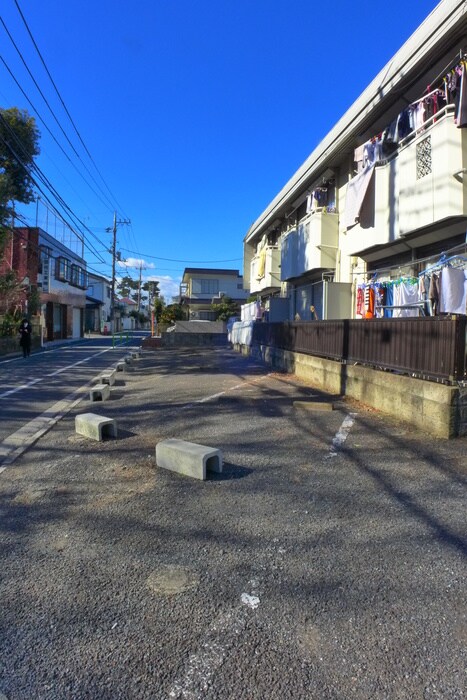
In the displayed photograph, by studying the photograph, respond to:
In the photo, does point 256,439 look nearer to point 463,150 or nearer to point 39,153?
point 463,150

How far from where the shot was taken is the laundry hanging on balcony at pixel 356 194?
11734mm

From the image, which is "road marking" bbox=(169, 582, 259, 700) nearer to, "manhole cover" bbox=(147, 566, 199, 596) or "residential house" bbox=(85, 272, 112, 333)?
"manhole cover" bbox=(147, 566, 199, 596)

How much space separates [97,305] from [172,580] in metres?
60.6

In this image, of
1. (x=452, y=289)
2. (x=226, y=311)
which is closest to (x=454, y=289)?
(x=452, y=289)

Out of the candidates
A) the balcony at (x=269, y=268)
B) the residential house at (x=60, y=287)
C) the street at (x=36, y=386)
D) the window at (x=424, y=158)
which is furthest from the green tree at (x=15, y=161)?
the window at (x=424, y=158)

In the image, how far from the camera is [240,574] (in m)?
2.95

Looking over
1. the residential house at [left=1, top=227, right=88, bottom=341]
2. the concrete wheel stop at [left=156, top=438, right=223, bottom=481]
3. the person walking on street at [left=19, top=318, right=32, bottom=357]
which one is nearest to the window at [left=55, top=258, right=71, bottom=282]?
the residential house at [left=1, top=227, right=88, bottom=341]

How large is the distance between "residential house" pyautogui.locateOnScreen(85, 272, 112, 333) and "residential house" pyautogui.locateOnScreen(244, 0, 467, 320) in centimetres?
4389

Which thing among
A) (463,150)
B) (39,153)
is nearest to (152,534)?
(463,150)

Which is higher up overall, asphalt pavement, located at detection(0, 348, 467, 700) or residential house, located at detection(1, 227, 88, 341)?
residential house, located at detection(1, 227, 88, 341)

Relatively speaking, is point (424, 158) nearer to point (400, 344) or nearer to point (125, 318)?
point (400, 344)

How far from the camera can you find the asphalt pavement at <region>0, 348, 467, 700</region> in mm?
2135

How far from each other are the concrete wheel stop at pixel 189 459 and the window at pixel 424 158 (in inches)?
306

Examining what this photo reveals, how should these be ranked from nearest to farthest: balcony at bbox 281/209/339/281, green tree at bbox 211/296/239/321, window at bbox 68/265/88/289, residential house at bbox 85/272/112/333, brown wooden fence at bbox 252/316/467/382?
brown wooden fence at bbox 252/316/467/382
balcony at bbox 281/209/339/281
window at bbox 68/265/88/289
green tree at bbox 211/296/239/321
residential house at bbox 85/272/112/333
